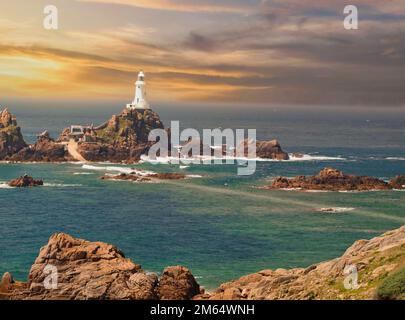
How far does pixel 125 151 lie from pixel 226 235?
86600mm

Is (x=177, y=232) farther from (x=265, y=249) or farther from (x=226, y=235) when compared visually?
(x=265, y=249)

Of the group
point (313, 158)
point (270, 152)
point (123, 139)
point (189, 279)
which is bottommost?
point (189, 279)

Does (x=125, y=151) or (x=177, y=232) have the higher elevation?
(x=125, y=151)

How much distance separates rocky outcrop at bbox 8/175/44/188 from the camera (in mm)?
124125

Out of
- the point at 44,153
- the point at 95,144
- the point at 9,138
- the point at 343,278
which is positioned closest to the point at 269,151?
the point at 95,144

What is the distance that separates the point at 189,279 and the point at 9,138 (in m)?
119

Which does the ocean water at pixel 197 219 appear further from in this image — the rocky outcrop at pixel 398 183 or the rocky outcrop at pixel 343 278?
the rocky outcrop at pixel 343 278

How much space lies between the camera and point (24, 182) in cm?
12462

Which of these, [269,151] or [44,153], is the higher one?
[269,151]

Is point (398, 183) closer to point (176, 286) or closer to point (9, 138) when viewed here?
point (176, 286)

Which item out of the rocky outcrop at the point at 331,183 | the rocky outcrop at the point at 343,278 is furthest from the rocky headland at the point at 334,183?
the rocky outcrop at the point at 343,278

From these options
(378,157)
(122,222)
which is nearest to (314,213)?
(122,222)

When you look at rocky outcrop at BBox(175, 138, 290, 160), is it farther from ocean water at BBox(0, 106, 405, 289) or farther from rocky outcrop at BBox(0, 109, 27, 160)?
rocky outcrop at BBox(0, 109, 27, 160)
